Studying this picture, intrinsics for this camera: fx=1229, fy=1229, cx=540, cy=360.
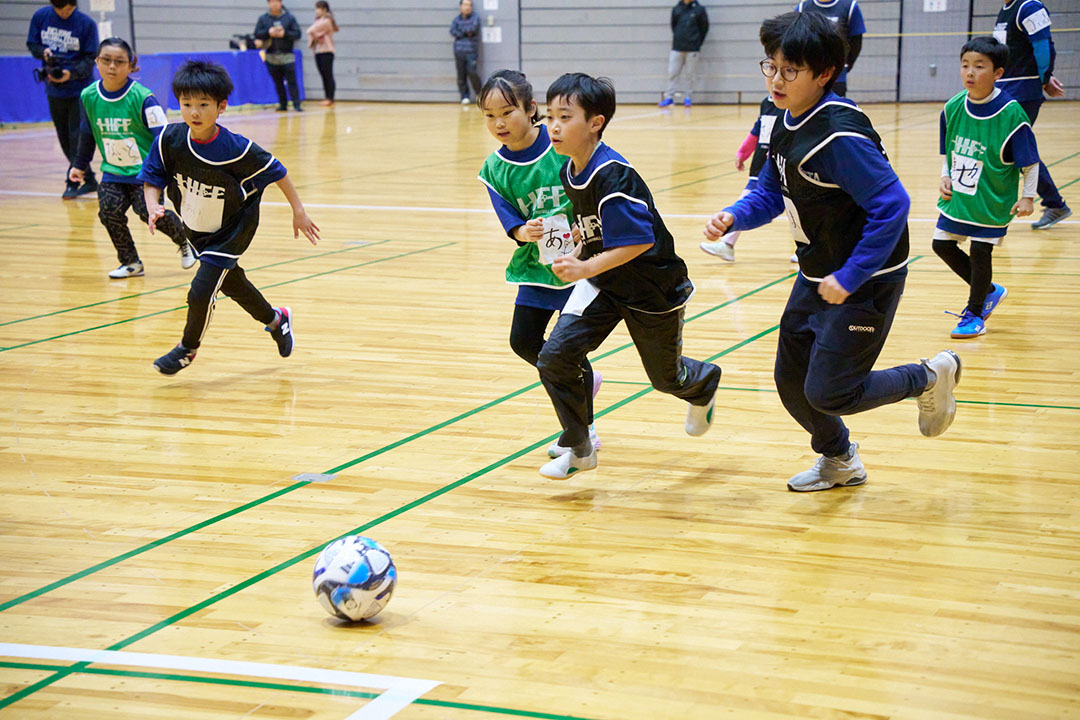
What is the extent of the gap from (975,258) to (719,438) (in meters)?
2.14

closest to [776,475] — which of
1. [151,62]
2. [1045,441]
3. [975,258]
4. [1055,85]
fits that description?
[1045,441]

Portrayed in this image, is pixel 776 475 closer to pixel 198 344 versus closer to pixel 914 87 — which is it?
pixel 198 344

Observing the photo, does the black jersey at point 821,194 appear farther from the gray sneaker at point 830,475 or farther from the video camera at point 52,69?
the video camera at point 52,69

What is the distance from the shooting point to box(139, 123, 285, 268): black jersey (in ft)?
17.6

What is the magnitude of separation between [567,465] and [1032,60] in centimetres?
631

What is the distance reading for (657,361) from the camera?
3.95m

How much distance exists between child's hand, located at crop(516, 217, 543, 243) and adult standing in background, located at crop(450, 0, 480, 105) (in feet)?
60.7

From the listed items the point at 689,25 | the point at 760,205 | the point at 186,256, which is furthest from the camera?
the point at 689,25

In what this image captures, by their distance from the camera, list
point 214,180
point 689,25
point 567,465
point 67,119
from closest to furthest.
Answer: point 567,465 → point 214,180 → point 67,119 → point 689,25

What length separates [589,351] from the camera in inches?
155

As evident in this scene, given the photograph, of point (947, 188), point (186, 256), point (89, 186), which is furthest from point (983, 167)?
point (89, 186)

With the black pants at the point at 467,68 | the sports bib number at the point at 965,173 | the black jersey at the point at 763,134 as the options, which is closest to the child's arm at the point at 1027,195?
the sports bib number at the point at 965,173

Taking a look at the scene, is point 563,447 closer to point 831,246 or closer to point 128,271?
point 831,246

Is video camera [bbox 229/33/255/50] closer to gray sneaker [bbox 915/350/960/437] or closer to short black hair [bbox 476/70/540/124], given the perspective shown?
short black hair [bbox 476/70/540/124]
